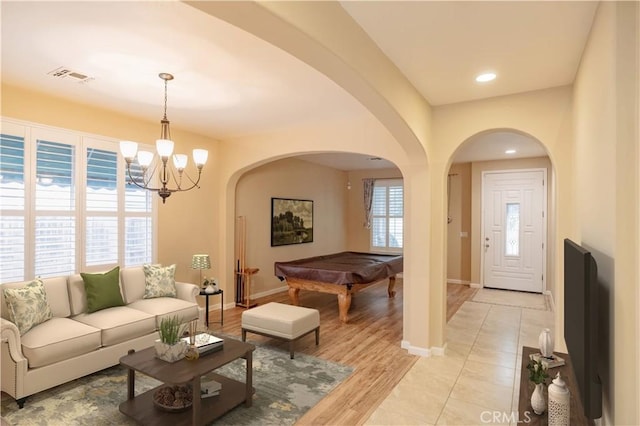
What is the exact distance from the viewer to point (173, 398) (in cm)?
264

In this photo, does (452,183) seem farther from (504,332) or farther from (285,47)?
(285,47)

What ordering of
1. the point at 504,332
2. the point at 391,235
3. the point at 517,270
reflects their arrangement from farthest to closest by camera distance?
the point at 391,235
the point at 517,270
the point at 504,332

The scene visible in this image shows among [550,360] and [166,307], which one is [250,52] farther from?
[550,360]

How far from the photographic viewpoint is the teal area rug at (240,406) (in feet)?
8.54

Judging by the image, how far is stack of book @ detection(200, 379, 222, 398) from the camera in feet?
9.07

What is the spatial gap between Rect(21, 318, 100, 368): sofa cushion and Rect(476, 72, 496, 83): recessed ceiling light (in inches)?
162

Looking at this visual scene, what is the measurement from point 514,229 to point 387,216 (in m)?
2.86

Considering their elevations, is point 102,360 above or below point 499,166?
below

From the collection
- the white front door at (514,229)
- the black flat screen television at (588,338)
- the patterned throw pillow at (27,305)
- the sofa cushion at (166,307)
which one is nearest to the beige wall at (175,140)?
the sofa cushion at (166,307)

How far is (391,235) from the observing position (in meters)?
8.85

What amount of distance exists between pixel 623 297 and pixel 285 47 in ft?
6.28

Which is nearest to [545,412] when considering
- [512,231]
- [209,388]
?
[209,388]

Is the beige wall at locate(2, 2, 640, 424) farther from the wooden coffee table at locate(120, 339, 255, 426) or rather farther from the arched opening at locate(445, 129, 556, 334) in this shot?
the arched opening at locate(445, 129, 556, 334)

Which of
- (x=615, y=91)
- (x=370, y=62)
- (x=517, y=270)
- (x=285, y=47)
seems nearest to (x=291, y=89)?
(x=370, y=62)
